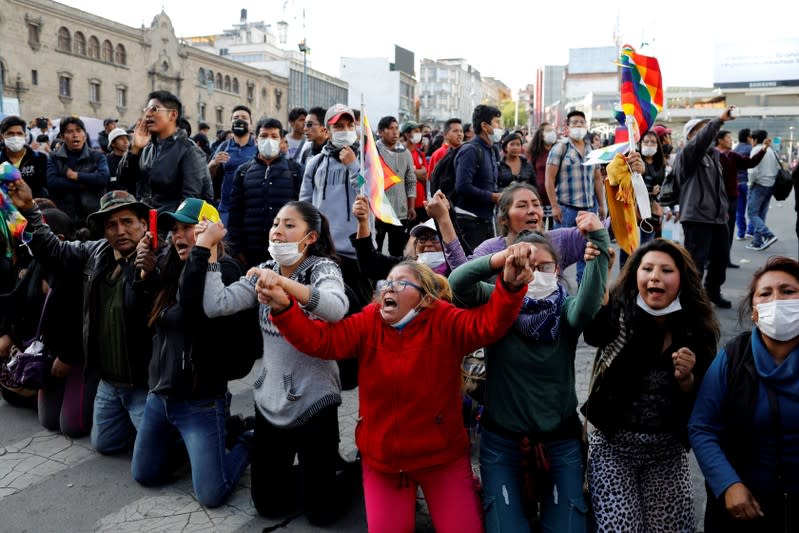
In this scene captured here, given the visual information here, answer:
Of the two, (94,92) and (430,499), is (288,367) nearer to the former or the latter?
(430,499)

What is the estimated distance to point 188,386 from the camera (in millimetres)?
3758

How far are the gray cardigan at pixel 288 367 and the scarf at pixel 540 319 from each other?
37.2 inches

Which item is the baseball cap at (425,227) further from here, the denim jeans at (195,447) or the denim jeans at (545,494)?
the denim jeans at (195,447)

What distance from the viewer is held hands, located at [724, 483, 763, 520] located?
2.62 m

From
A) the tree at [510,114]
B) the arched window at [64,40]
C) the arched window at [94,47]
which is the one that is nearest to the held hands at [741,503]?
the arched window at [64,40]

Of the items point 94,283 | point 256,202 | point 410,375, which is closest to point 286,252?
point 410,375

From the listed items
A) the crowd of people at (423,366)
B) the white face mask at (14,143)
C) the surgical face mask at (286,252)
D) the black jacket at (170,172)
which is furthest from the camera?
the white face mask at (14,143)

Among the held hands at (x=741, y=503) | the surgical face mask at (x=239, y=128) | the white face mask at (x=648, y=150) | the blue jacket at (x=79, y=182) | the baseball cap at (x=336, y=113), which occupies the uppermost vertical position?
the surgical face mask at (x=239, y=128)

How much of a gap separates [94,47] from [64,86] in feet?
15.4

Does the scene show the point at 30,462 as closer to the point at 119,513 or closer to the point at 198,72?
the point at 119,513

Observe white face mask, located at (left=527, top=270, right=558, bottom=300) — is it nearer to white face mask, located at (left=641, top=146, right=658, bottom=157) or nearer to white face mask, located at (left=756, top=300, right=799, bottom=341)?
white face mask, located at (left=756, top=300, right=799, bottom=341)

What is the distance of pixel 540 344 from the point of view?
3156mm

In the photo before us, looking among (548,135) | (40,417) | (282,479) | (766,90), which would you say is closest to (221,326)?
(282,479)

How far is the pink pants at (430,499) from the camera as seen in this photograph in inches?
124
